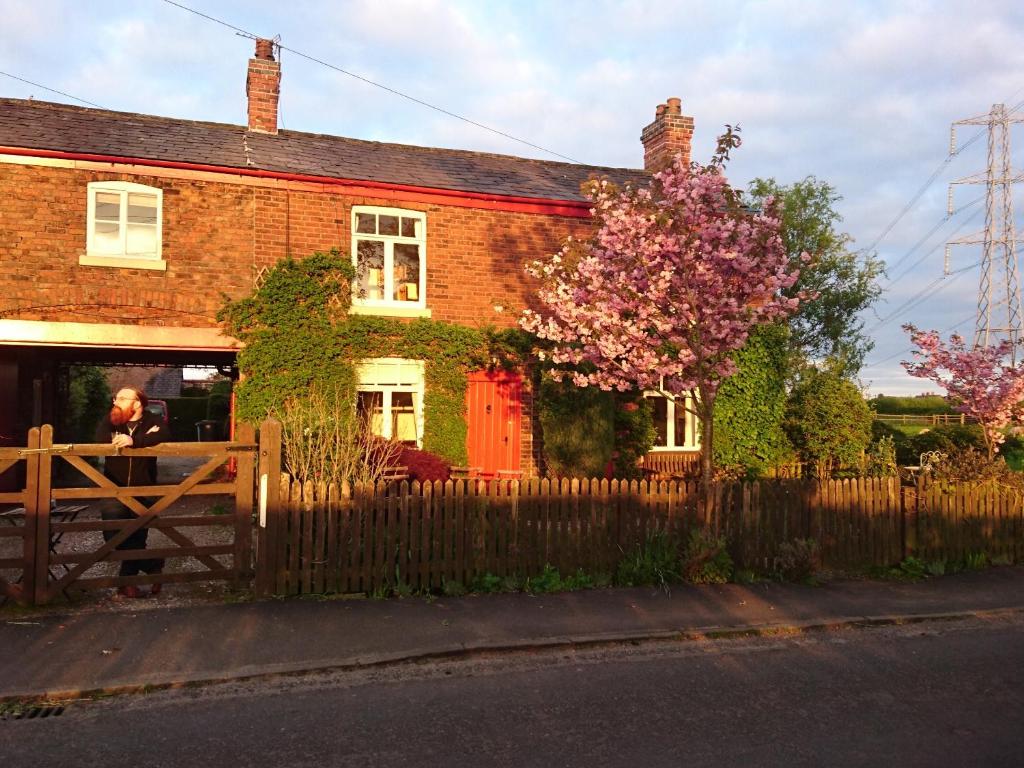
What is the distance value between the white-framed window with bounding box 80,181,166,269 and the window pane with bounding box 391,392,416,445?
14.4 ft

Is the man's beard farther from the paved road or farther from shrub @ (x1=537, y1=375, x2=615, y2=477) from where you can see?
shrub @ (x1=537, y1=375, x2=615, y2=477)

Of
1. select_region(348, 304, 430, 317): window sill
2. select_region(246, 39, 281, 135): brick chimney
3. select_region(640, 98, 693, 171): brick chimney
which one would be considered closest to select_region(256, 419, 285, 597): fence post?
select_region(348, 304, 430, 317): window sill

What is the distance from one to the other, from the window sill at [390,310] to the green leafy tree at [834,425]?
762 centimetres

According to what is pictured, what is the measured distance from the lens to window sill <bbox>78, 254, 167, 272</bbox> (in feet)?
40.2

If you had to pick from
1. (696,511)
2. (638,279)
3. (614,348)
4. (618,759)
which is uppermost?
(638,279)

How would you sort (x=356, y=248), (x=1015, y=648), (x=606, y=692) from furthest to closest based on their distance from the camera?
(x=356, y=248) < (x=1015, y=648) < (x=606, y=692)

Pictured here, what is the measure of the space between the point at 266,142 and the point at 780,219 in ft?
30.9

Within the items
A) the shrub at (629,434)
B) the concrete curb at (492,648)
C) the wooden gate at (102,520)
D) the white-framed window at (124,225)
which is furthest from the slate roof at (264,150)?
the concrete curb at (492,648)

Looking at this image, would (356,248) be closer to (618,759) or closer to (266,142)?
(266,142)

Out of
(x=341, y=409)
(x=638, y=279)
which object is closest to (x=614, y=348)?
(x=638, y=279)

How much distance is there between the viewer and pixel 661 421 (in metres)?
16.4

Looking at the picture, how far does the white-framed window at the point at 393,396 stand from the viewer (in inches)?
535

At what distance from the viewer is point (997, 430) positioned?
45.2 ft

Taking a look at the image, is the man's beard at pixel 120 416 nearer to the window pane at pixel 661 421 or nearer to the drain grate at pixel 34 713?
the drain grate at pixel 34 713
